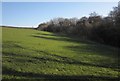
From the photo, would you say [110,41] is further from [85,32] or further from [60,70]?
[60,70]

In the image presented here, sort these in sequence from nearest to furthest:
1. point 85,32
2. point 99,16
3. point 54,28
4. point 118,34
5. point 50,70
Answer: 1. point 50,70
2. point 118,34
3. point 85,32
4. point 99,16
5. point 54,28

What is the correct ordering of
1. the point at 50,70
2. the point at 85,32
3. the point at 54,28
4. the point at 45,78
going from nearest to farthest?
the point at 45,78 → the point at 50,70 → the point at 85,32 → the point at 54,28

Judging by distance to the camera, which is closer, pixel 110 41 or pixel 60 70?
pixel 60 70

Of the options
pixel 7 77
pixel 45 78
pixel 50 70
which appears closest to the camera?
pixel 7 77

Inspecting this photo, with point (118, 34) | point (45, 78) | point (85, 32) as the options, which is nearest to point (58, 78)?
point (45, 78)

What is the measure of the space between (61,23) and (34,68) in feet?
447

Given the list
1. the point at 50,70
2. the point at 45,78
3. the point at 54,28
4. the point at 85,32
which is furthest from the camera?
the point at 54,28

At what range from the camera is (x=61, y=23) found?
506ft

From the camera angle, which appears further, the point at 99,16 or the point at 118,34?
the point at 99,16

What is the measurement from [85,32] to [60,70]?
286 ft

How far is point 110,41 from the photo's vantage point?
81.6 meters

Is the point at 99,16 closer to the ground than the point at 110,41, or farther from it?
farther from it

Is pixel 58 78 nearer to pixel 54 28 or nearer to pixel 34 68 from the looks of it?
pixel 34 68

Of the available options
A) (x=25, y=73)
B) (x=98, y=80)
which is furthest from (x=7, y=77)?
(x=98, y=80)
